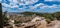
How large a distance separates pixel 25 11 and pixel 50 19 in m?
0.30

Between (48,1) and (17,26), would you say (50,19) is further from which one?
(17,26)

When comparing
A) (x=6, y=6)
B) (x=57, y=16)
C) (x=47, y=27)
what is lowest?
(x=47, y=27)

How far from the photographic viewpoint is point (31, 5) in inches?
67.1

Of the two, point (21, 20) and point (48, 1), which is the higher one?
point (48, 1)

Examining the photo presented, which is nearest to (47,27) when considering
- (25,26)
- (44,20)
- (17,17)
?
(44,20)

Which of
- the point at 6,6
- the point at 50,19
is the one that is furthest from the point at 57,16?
the point at 6,6

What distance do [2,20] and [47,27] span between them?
520 mm

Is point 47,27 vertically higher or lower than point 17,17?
lower

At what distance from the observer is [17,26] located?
5.69ft

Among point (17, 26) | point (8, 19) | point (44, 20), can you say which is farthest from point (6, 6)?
point (44, 20)

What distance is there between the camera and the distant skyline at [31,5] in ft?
5.48

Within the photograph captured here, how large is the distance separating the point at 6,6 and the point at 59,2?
0.60 m

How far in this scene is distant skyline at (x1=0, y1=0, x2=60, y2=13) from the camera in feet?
5.48

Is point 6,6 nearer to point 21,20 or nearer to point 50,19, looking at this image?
point 21,20
